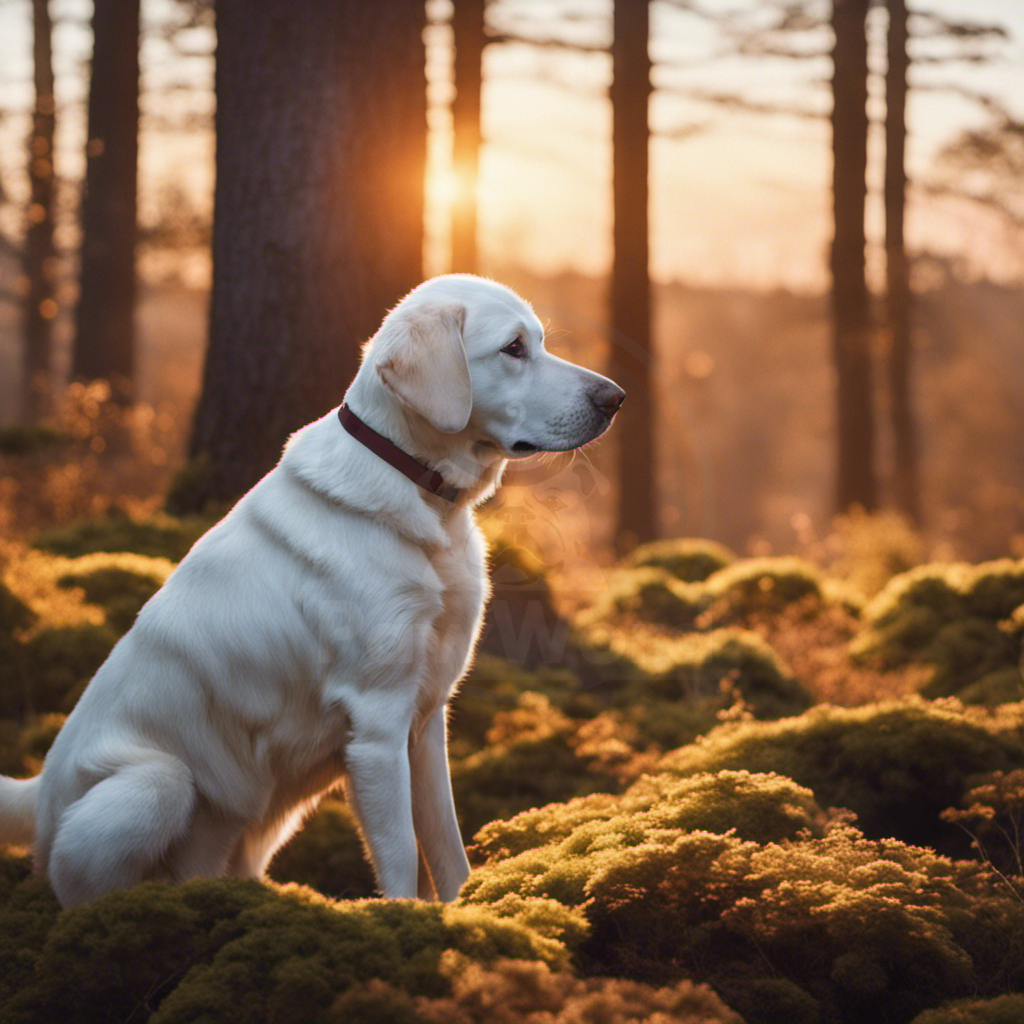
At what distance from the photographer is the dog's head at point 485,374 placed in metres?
2.68

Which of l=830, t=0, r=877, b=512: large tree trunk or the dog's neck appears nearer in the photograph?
the dog's neck

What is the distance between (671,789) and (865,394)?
11.8m

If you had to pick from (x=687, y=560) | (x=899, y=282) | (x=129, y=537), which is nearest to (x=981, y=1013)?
(x=129, y=537)

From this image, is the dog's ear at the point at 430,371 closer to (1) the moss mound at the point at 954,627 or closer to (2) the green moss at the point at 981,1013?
(2) the green moss at the point at 981,1013

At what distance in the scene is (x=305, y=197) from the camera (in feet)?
16.9

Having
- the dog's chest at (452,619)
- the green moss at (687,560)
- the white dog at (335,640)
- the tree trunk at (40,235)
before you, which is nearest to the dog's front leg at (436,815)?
the white dog at (335,640)

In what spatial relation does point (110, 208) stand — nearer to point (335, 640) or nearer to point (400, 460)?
point (400, 460)

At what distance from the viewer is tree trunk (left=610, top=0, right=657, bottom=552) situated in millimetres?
10500

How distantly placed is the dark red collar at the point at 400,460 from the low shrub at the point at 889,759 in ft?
4.28

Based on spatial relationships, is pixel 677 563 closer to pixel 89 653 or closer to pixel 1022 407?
pixel 89 653

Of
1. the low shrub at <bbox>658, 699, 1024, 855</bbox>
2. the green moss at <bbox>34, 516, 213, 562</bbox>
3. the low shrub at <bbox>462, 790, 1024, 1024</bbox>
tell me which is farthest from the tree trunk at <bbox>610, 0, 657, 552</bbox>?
the low shrub at <bbox>462, 790, 1024, 1024</bbox>

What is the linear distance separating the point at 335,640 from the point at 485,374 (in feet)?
2.84

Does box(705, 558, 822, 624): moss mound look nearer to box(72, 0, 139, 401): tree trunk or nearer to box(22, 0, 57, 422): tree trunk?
box(72, 0, 139, 401): tree trunk

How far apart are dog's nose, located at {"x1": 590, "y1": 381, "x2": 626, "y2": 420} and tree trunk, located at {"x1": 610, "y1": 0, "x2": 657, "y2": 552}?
310 inches
